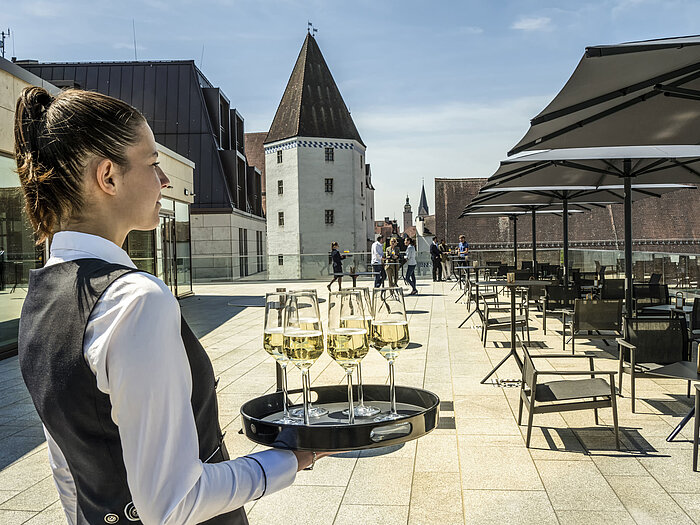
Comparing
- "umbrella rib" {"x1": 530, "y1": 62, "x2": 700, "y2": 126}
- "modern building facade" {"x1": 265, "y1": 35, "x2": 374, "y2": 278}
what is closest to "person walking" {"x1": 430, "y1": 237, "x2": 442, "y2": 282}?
"modern building facade" {"x1": 265, "y1": 35, "x2": 374, "y2": 278}

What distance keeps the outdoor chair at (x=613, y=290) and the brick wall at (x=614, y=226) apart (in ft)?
147

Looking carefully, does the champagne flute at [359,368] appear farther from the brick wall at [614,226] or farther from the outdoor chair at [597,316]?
the brick wall at [614,226]

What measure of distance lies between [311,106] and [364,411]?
47.9 meters

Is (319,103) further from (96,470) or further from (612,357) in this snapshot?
(96,470)

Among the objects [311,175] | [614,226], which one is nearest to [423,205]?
[614,226]

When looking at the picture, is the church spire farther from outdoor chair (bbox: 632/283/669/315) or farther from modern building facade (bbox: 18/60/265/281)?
outdoor chair (bbox: 632/283/669/315)

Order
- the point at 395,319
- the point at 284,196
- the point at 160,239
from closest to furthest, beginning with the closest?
the point at 395,319
the point at 160,239
the point at 284,196

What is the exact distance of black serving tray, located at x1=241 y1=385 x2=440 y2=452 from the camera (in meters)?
1.37

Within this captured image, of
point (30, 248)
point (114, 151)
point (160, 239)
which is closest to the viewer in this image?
point (114, 151)

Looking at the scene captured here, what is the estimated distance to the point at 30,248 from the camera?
1127 cm

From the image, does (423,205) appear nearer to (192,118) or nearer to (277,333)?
(192,118)

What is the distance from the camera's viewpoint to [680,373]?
18.2 feet

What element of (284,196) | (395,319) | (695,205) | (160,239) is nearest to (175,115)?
(284,196)

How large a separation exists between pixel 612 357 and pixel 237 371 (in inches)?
201
